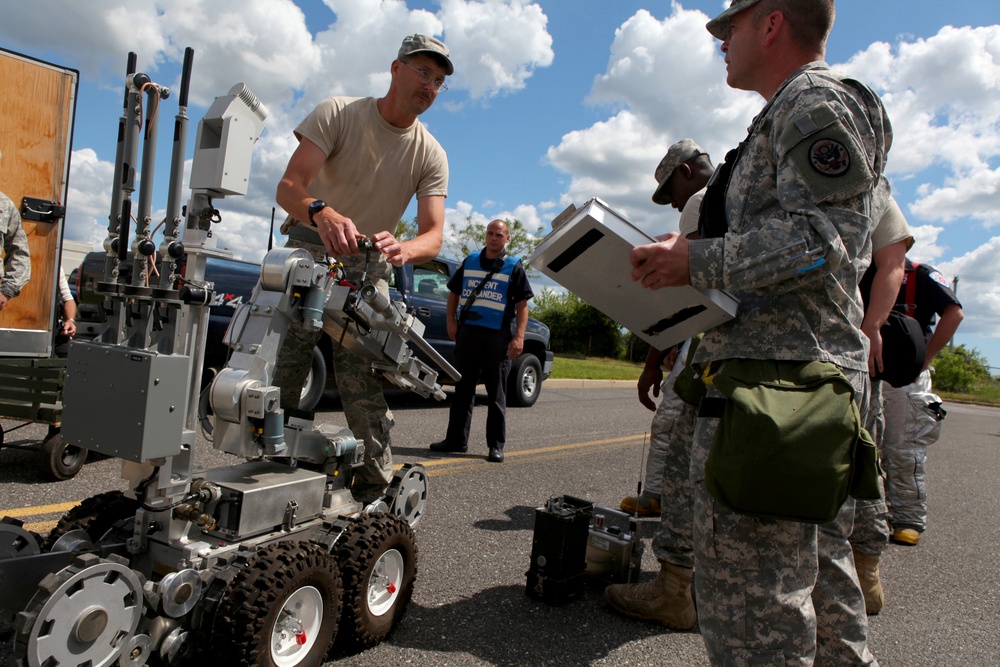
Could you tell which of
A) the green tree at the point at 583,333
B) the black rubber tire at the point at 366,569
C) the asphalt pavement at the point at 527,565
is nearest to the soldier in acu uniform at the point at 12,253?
the asphalt pavement at the point at 527,565

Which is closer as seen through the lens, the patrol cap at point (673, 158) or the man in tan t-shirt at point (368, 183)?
the man in tan t-shirt at point (368, 183)

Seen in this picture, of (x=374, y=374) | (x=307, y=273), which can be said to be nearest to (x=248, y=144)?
(x=307, y=273)

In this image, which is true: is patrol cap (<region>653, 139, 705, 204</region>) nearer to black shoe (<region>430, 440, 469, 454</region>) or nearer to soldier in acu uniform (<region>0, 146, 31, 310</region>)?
black shoe (<region>430, 440, 469, 454</region>)

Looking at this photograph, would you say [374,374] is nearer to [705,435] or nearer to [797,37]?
[705,435]

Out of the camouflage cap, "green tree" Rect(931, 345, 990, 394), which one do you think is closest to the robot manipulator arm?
the camouflage cap

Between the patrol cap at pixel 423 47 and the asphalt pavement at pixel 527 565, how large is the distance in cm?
209

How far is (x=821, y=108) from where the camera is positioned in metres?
1.71

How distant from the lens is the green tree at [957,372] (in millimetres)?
34500

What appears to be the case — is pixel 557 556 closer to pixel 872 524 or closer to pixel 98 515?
pixel 872 524

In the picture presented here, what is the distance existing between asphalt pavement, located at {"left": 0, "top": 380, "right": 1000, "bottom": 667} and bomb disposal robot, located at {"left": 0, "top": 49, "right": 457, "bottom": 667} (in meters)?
0.20

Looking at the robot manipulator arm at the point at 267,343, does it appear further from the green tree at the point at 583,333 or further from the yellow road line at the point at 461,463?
the green tree at the point at 583,333

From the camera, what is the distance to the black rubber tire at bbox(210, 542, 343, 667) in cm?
199

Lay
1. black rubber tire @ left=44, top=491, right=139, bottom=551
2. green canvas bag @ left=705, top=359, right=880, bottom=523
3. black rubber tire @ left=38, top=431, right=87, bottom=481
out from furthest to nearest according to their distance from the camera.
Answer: black rubber tire @ left=38, top=431, right=87, bottom=481 → black rubber tire @ left=44, top=491, right=139, bottom=551 → green canvas bag @ left=705, top=359, right=880, bottom=523

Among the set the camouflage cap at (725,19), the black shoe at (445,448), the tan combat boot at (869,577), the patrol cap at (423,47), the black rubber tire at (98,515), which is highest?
the patrol cap at (423,47)
